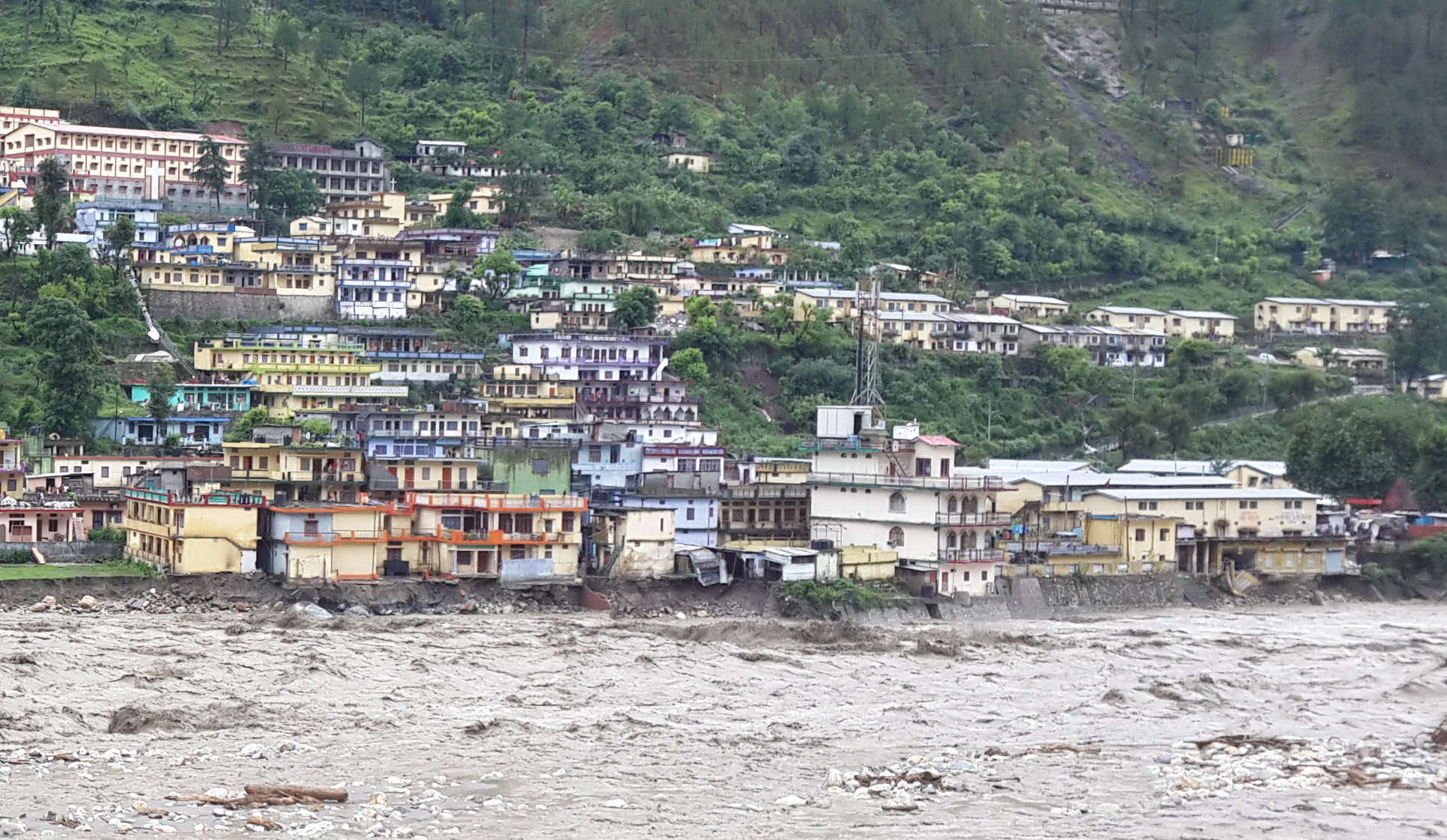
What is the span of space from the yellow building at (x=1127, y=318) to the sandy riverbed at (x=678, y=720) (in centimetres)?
4155

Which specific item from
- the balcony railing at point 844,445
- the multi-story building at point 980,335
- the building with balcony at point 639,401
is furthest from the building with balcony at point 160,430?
the multi-story building at point 980,335

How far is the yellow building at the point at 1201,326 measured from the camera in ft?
314

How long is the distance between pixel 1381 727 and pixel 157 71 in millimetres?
71780

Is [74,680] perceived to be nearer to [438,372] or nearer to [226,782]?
[226,782]

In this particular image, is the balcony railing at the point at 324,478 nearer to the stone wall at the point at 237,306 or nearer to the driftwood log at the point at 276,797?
the stone wall at the point at 237,306

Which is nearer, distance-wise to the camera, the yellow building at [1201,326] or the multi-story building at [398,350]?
the multi-story building at [398,350]

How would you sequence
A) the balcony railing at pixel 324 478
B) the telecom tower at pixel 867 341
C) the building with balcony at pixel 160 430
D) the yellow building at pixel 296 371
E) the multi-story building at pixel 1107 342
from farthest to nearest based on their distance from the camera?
the multi-story building at pixel 1107 342 → the telecom tower at pixel 867 341 → the yellow building at pixel 296 371 → the building with balcony at pixel 160 430 → the balcony railing at pixel 324 478

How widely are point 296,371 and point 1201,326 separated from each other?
4345 centimetres

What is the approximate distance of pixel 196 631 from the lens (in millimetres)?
44938

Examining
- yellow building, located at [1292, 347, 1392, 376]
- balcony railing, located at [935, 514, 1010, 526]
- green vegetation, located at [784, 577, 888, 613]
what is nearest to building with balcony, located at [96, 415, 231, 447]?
green vegetation, located at [784, 577, 888, 613]

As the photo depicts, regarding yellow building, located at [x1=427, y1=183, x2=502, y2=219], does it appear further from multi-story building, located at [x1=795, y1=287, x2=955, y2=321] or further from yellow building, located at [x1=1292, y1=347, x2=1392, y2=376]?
yellow building, located at [x1=1292, y1=347, x2=1392, y2=376]

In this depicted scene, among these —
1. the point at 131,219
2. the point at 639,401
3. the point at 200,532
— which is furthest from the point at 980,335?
the point at 200,532

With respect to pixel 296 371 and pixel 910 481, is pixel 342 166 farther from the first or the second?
pixel 910 481

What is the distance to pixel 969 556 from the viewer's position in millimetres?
56000
